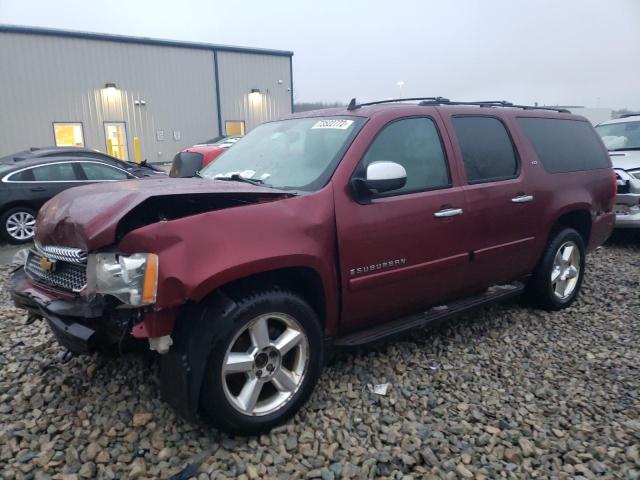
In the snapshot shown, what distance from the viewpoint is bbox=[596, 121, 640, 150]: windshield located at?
8352 mm

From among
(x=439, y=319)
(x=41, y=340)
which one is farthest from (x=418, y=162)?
(x=41, y=340)

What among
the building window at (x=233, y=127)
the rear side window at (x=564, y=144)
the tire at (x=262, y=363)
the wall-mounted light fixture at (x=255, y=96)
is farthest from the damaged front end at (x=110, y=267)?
the wall-mounted light fixture at (x=255, y=96)

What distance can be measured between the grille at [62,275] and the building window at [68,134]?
795 inches

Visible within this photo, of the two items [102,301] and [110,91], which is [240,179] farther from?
[110,91]

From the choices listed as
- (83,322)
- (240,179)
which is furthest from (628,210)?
(83,322)

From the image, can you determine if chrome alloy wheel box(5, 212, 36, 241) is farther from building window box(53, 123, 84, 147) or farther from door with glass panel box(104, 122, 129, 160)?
door with glass panel box(104, 122, 129, 160)

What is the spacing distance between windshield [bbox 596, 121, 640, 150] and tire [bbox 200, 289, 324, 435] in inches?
310

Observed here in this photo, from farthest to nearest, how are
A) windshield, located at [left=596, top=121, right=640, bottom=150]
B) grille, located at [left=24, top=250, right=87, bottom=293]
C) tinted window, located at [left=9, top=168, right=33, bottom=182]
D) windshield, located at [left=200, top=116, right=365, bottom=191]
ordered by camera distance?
1. windshield, located at [left=596, top=121, right=640, bottom=150]
2. tinted window, located at [left=9, top=168, right=33, bottom=182]
3. windshield, located at [left=200, top=116, right=365, bottom=191]
4. grille, located at [left=24, top=250, right=87, bottom=293]

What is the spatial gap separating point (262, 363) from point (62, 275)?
123cm

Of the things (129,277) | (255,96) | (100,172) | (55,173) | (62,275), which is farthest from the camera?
(255,96)

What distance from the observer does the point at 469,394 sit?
3168 mm

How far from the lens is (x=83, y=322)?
2504 millimetres

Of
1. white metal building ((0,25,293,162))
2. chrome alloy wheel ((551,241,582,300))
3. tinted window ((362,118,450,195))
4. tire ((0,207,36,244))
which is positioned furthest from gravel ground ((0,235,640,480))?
white metal building ((0,25,293,162))

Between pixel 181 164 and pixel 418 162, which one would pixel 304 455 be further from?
pixel 181 164
